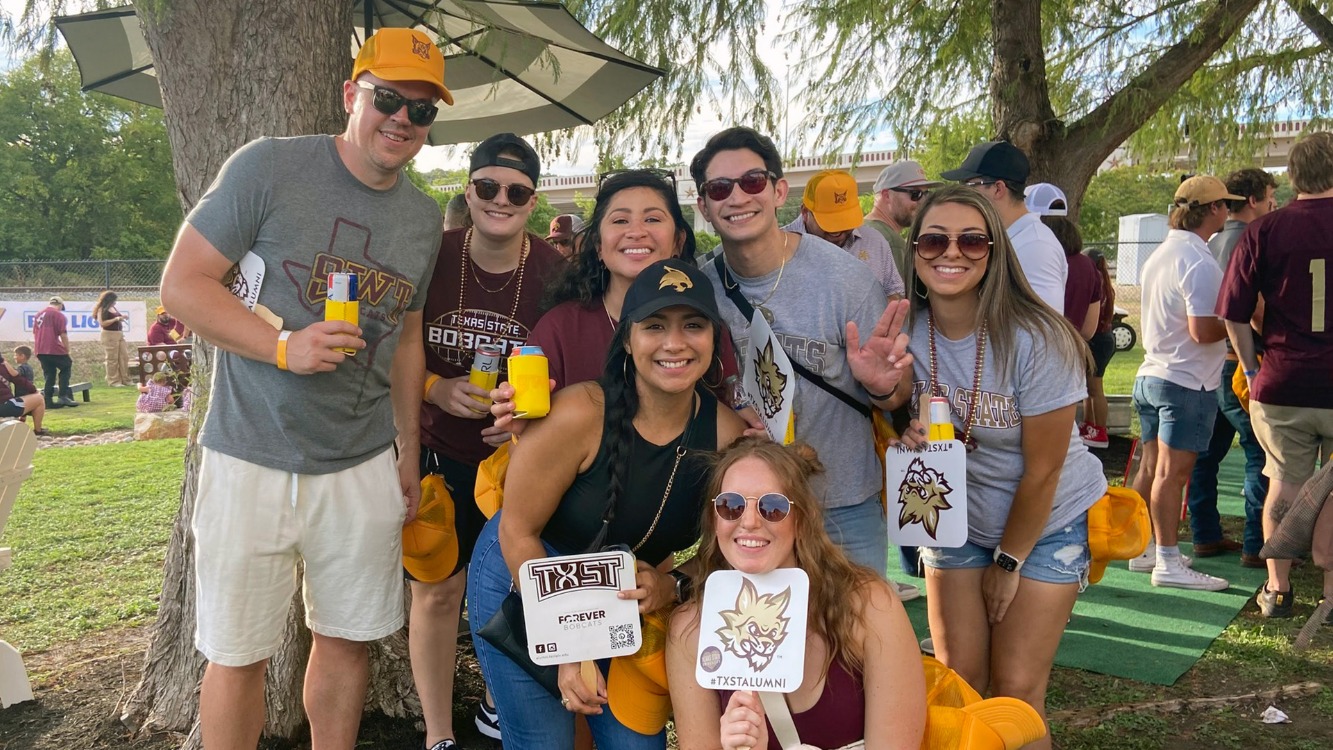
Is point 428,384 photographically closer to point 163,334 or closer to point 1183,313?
point 1183,313

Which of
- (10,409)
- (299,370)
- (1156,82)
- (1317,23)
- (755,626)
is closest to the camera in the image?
(755,626)

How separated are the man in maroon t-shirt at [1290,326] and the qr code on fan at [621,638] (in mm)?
3792

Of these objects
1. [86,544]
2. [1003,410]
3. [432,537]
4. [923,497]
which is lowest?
[86,544]

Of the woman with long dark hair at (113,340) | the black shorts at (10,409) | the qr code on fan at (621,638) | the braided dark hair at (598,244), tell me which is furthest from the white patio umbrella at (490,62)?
the woman with long dark hair at (113,340)

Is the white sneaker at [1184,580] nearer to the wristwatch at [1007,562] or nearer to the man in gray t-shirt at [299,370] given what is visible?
the wristwatch at [1007,562]

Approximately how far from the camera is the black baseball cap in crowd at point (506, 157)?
335 centimetres

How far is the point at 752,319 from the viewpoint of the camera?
2799 millimetres

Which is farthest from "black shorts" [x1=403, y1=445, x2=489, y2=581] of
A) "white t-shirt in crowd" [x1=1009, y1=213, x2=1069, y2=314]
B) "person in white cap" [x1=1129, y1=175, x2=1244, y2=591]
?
"person in white cap" [x1=1129, y1=175, x2=1244, y2=591]

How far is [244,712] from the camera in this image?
2.76 m

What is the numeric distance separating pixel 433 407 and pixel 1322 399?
4088 mm

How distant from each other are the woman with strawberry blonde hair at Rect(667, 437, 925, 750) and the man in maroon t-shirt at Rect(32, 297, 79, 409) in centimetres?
1698

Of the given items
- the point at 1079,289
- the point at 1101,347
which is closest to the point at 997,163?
the point at 1079,289

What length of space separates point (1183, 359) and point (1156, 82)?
3.58 m

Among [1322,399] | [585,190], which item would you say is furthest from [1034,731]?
[585,190]
